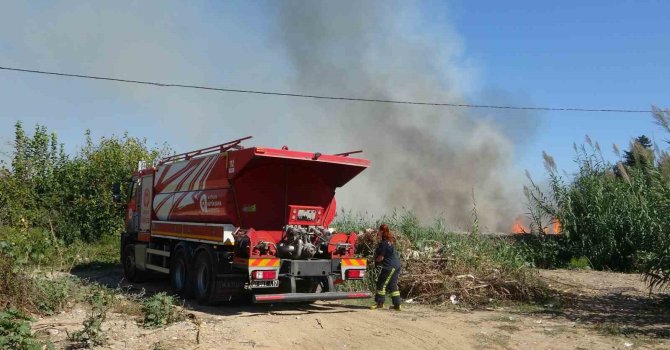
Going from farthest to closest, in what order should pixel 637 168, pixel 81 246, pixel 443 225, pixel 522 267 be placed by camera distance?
1. pixel 81 246
2. pixel 637 168
3. pixel 443 225
4. pixel 522 267

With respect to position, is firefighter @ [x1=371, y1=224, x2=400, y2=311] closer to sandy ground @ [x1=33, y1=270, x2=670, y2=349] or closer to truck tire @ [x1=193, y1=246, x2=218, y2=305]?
sandy ground @ [x1=33, y1=270, x2=670, y2=349]

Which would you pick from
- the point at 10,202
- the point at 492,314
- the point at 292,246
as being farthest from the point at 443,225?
the point at 10,202

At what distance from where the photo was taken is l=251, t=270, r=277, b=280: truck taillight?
921 cm

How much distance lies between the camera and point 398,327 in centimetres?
845

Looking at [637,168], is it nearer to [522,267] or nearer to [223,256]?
[522,267]

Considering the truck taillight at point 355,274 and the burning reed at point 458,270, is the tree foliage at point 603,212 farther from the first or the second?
the truck taillight at point 355,274

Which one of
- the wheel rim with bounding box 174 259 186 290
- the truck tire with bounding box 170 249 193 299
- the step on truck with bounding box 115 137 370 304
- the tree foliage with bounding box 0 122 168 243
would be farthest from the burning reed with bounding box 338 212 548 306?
the tree foliage with bounding box 0 122 168 243

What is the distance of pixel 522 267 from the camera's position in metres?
11.8

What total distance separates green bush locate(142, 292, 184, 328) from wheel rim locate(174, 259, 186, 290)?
3.09 metres

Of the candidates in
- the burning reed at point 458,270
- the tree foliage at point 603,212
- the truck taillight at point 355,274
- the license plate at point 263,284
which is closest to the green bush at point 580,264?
the tree foliage at point 603,212

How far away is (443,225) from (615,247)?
5.73 m

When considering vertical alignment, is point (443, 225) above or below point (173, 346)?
above

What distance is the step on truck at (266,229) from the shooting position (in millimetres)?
9523

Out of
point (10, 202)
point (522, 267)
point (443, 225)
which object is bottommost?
point (522, 267)
